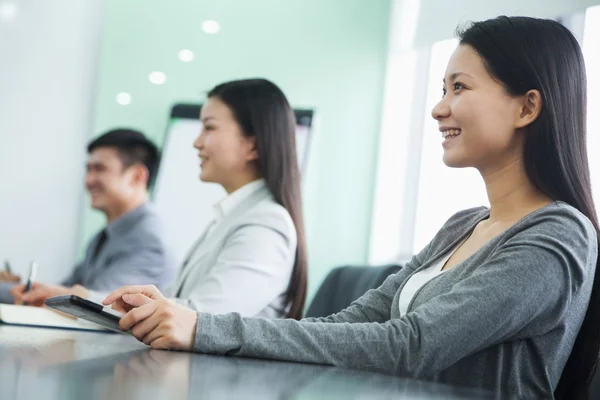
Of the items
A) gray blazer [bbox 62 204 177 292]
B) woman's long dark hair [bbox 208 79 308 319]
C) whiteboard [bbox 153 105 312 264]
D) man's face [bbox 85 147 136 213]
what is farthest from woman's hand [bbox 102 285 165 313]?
whiteboard [bbox 153 105 312 264]

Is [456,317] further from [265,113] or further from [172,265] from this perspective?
[172,265]

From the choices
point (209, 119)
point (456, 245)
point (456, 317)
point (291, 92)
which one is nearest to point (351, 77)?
point (291, 92)

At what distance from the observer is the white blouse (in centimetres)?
168

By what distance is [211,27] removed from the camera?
474cm

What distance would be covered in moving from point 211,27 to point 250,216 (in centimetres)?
245

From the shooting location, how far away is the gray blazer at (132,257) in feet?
11.0

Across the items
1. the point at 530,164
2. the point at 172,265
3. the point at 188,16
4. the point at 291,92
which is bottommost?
the point at 172,265

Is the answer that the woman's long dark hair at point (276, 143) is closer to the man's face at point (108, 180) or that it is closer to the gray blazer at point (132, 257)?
the gray blazer at point (132, 257)

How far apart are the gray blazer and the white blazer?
703 mm

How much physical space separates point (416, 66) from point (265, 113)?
1850 mm

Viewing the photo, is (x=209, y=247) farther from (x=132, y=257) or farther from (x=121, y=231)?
(x=121, y=231)

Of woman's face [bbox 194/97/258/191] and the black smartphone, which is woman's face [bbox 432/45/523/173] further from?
woman's face [bbox 194/97/258/191]

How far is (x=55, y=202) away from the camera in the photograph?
498 cm

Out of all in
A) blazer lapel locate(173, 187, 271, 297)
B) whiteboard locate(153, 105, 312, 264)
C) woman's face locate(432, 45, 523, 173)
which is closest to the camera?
woman's face locate(432, 45, 523, 173)
